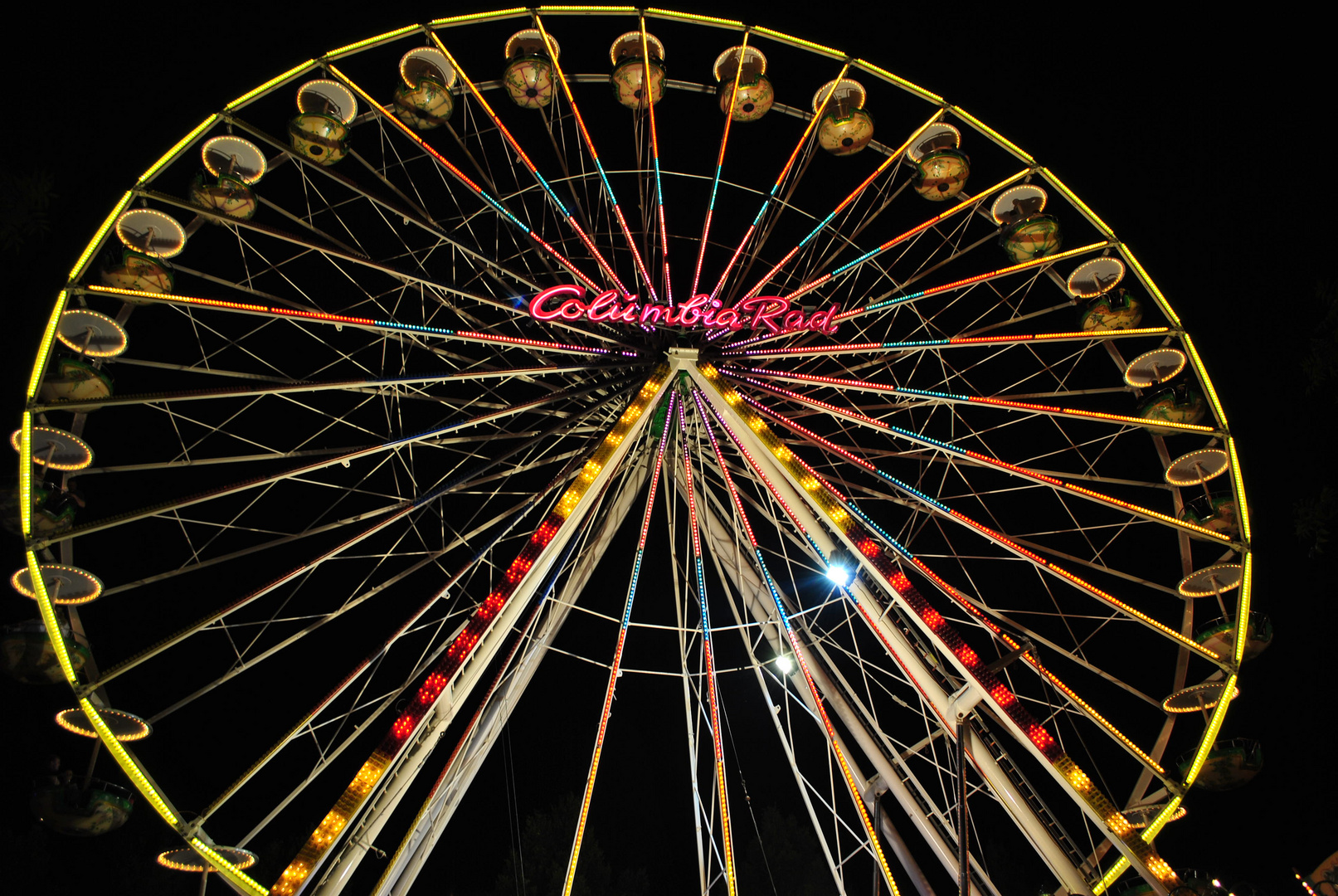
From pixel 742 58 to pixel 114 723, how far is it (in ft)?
37.4

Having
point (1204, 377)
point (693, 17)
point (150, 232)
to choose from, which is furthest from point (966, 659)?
point (150, 232)

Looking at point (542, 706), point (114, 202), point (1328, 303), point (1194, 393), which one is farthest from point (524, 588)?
point (542, 706)

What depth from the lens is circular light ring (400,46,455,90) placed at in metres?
13.1

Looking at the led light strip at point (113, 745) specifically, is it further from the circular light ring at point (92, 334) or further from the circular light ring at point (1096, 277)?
the circular light ring at point (1096, 277)

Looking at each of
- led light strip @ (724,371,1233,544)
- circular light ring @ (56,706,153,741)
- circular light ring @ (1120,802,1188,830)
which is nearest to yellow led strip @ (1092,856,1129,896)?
circular light ring @ (1120,802,1188,830)

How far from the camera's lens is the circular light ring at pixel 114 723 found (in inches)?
364

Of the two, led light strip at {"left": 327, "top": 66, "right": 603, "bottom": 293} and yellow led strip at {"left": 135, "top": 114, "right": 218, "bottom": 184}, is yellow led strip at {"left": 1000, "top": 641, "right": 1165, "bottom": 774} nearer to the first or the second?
led light strip at {"left": 327, "top": 66, "right": 603, "bottom": 293}

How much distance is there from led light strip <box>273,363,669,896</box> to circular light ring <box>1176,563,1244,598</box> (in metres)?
7.72

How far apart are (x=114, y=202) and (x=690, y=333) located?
268 inches

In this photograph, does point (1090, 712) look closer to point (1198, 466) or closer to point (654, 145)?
point (1198, 466)

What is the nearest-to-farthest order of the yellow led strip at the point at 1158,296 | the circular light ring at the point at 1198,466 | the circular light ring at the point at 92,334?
the circular light ring at the point at 92,334
the circular light ring at the point at 1198,466
the yellow led strip at the point at 1158,296

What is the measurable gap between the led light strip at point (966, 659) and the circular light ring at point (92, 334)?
7174 millimetres

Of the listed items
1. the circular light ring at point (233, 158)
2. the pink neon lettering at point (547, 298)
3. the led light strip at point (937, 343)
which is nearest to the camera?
the pink neon lettering at point (547, 298)

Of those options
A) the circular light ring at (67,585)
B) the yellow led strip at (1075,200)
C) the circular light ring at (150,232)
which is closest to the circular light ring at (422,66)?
the circular light ring at (150,232)
